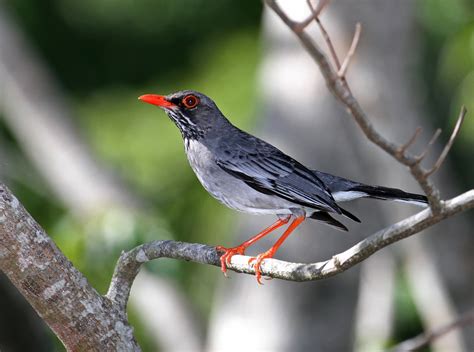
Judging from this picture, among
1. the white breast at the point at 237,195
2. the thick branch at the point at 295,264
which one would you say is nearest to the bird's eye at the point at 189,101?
the white breast at the point at 237,195

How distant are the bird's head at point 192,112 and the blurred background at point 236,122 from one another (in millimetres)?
1787

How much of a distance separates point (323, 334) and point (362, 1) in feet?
12.8

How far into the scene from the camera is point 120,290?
510 centimetres

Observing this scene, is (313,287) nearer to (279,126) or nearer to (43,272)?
(279,126)

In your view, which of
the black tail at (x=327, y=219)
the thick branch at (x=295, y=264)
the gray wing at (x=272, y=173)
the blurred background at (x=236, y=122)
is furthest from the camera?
the blurred background at (x=236, y=122)

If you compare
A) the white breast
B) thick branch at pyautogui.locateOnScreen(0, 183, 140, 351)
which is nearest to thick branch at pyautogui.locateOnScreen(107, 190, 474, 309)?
thick branch at pyautogui.locateOnScreen(0, 183, 140, 351)

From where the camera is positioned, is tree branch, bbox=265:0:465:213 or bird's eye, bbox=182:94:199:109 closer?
tree branch, bbox=265:0:465:213

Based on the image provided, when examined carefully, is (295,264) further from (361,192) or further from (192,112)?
(192,112)

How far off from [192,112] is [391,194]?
5.72 ft

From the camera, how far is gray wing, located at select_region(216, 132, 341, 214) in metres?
6.12

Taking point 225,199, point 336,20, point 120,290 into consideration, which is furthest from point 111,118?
point 120,290

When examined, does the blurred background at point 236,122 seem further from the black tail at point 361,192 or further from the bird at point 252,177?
the black tail at point 361,192

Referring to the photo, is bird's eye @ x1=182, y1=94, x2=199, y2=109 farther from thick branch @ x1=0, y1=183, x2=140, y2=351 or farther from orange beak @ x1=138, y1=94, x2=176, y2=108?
thick branch @ x1=0, y1=183, x2=140, y2=351

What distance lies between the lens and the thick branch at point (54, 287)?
4465 millimetres
